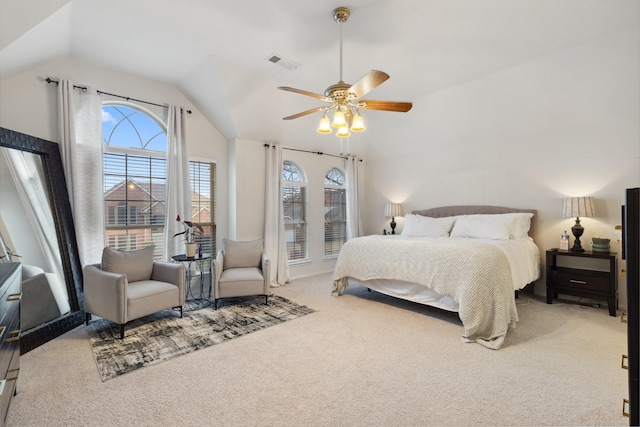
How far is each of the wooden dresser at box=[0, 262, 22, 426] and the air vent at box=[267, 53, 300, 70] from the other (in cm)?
314

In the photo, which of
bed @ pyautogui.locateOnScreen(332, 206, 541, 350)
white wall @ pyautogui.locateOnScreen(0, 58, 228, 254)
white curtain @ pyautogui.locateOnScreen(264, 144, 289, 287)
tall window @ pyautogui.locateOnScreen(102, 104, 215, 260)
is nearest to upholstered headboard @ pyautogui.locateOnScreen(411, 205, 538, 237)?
bed @ pyautogui.locateOnScreen(332, 206, 541, 350)

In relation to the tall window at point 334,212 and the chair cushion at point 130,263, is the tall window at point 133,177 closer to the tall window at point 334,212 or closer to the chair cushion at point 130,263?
the chair cushion at point 130,263

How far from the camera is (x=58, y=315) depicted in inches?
125

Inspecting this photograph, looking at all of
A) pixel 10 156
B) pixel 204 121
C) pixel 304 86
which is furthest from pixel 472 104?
pixel 10 156

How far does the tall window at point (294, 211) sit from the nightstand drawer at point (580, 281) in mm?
3900

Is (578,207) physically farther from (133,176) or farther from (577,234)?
(133,176)

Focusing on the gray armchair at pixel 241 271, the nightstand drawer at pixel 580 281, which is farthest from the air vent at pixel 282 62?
the nightstand drawer at pixel 580 281

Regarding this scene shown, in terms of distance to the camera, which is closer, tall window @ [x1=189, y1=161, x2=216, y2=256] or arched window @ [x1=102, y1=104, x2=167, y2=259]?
arched window @ [x1=102, y1=104, x2=167, y2=259]

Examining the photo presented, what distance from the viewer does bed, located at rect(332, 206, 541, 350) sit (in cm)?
296

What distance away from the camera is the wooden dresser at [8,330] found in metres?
1.53

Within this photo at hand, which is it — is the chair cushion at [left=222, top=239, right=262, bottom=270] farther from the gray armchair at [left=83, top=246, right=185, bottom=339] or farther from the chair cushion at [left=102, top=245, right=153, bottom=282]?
the chair cushion at [left=102, top=245, right=153, bottom=282]

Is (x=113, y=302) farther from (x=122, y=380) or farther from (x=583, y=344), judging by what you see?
(x=583, y=344)

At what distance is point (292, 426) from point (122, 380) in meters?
1.41

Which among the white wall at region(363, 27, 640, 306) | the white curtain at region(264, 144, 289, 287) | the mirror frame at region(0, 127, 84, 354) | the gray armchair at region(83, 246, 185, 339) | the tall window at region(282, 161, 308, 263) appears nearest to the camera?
the gray armchair at region(83, 246, 185, 339)
